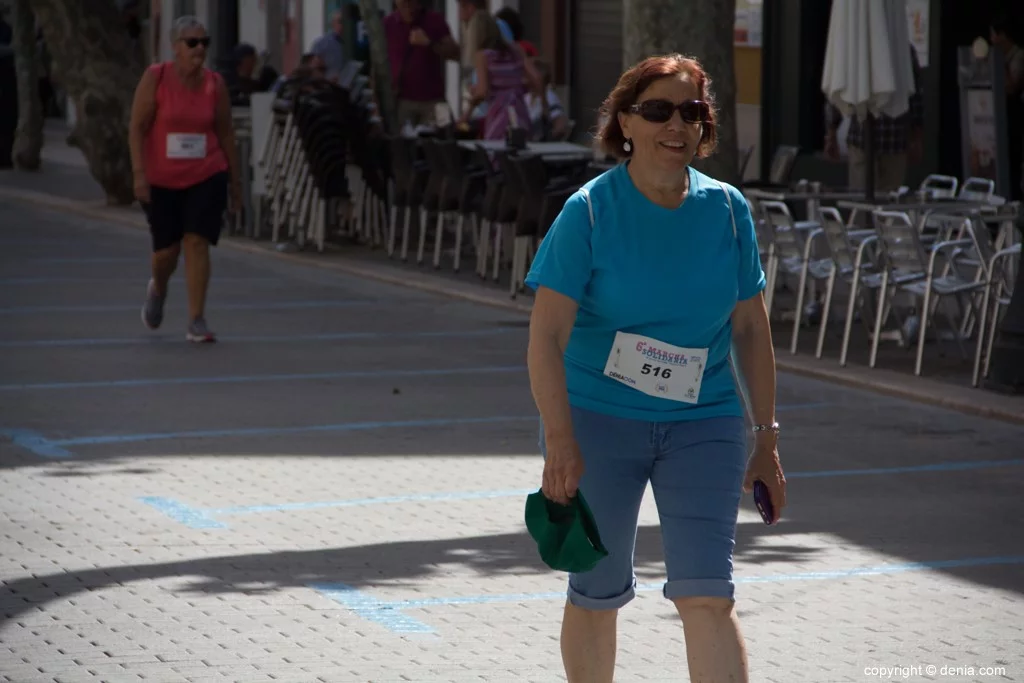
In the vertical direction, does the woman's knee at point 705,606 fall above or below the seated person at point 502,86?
below

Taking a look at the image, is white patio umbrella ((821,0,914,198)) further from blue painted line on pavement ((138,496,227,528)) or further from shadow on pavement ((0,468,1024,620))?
blue painted line on pavement ((138,496,227,528))

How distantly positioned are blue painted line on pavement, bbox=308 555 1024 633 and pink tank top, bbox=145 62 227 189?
20.7 ft

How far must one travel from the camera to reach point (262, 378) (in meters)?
11.7

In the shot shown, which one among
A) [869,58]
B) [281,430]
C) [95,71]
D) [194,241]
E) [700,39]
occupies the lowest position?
[281,430]

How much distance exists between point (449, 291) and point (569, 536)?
11.2 meters

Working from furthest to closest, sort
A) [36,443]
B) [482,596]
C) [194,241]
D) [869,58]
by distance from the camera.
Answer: [869,58] < [194,241] < [36,443] < [482,596]

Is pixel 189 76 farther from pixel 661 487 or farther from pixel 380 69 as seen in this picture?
pixel 661 487

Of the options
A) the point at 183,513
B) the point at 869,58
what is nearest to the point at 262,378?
the point at 183,513

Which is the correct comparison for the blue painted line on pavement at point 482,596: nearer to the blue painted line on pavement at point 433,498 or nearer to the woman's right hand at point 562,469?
the blue painted line on pavement at point 433,498

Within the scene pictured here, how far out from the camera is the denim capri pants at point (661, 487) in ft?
15.3

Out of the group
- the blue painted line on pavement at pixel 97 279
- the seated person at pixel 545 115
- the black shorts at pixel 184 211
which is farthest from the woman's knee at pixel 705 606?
the seated person at pixel 545 115

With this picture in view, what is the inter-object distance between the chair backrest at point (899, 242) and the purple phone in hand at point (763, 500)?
6903 millimetres

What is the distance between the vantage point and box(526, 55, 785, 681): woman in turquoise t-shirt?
4.63m

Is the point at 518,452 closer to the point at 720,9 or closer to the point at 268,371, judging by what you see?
the point at 268,371
